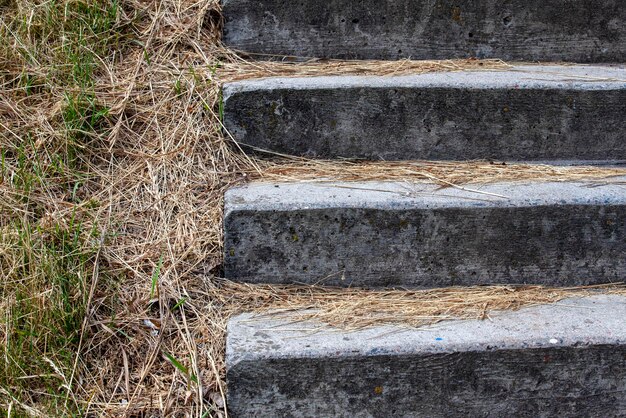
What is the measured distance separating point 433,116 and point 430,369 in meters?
0.86

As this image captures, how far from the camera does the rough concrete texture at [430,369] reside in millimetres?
1646

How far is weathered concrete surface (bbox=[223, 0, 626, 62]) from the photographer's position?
2.37 metres

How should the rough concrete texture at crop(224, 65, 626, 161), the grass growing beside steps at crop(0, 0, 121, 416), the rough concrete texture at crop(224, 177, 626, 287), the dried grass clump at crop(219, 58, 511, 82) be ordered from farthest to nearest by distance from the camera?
1. the dried grass clump at crop(219, 58, 511, 82)
2. the rough concrete texture at crop(224, 65, 626, 161)
3. the rough concrete texture at crop(224, 177, 626, 287)
4. the grass growing beside steps at crop(0, 0, 121, 416)

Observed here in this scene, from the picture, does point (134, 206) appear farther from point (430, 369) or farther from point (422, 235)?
point (430, 369)

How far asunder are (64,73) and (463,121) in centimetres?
129

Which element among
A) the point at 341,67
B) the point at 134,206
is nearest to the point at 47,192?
the point at 134,206

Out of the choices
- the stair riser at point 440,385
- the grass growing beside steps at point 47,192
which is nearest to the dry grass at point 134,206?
the grass growing beside steps at point 47,192

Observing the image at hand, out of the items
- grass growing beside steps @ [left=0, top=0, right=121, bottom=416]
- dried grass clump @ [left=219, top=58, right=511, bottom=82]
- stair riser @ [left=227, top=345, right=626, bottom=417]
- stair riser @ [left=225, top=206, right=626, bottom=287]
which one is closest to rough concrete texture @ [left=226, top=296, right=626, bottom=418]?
stair riser @ [left=227, top=345, right=626, bottom=417]

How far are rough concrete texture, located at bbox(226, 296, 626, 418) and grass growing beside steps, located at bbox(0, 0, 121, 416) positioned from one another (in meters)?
0.42

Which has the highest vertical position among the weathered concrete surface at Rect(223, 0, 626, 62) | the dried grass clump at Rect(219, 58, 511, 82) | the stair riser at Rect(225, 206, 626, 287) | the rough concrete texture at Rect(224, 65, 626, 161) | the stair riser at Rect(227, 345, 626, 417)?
the weathered concrete surface at Rect(223, 0, 626, 62)

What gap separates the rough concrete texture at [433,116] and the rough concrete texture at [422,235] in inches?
8.4

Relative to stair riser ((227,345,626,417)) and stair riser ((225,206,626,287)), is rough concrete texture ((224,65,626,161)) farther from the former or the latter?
stair riser ((227,345,626,417))

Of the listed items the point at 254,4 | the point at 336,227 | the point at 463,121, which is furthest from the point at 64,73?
the point at 463,121

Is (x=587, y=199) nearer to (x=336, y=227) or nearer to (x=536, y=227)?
(x=536, y=227)
